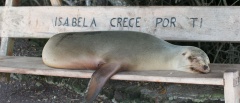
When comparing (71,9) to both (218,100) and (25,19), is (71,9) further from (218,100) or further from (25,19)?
(218,100)

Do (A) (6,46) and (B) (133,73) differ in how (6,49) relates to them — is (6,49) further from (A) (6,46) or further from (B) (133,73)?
(B) (133,73)

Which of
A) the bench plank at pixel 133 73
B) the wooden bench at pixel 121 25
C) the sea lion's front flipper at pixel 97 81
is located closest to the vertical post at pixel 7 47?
the wooden bench at pixel 121 25

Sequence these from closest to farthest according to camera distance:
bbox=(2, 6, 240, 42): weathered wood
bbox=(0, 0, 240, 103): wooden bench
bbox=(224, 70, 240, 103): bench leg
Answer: bbox=(224, 70, 240, 103): bench leg < bbox=(0, 0, 240, 103): wooden bench < bbox=(2, 6, 240, 42): weathered wood

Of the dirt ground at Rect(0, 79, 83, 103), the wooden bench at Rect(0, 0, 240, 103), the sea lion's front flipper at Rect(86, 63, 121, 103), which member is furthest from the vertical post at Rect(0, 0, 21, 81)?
Answer: the sea lion's front flipper at Rect(86, 63, 121, 103)

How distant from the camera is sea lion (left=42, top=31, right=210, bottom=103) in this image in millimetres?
2748

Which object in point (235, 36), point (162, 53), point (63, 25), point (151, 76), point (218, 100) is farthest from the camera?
point (63, 25)

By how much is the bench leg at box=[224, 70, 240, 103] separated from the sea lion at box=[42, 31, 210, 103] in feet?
1.02

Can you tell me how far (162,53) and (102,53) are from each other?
1.31 feet

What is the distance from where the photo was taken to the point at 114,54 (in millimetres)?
2961

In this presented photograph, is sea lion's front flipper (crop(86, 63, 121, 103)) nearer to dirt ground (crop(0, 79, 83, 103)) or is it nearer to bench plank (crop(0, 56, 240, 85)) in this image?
bench plank (crop(0, 56, 240, 85))

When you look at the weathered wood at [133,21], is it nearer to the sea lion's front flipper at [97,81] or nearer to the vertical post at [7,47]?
the vertical post at [7,47]

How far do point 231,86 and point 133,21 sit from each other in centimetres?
132

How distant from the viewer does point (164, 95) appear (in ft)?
12.1

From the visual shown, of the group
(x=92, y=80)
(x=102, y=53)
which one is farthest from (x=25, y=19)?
(x=92, y=80)
